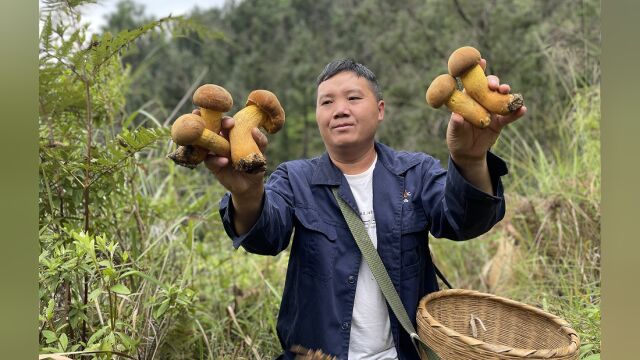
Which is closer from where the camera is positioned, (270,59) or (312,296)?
(312,296)

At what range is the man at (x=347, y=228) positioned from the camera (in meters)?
1.59

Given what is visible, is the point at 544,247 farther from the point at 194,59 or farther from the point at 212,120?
the point at 194,59

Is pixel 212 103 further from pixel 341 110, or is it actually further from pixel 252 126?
pixel 341 110

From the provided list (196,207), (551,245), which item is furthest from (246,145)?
(551,245)

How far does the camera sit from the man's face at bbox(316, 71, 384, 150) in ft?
5.49

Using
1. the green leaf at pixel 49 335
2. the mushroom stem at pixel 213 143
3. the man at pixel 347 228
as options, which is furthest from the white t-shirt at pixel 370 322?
the green leaf at pixel 49 335

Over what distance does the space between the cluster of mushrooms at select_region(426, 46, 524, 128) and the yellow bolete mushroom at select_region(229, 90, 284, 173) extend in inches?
14.7

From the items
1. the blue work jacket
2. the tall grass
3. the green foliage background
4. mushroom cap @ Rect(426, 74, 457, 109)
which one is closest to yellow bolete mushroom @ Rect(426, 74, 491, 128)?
mushroom cap @ Rect(426, 74, 457, 109)

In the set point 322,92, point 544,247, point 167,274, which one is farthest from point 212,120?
point 544,247

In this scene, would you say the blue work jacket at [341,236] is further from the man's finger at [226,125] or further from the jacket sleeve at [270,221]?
the man's finger at [226,125]

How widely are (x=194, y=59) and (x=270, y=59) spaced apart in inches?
73.7

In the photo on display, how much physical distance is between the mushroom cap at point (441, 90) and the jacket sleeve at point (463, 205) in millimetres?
204

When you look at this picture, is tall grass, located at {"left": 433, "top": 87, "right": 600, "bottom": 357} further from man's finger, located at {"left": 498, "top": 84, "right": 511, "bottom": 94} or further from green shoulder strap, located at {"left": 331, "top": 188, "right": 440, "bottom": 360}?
man's finger, located at {"left": 498, "top": 84, "right": 511, "bottom": 94}

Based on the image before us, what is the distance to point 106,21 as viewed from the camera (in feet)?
58.9
